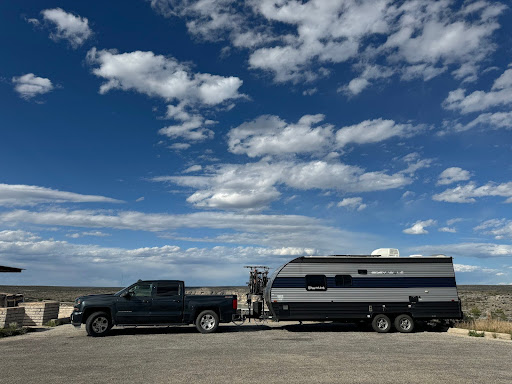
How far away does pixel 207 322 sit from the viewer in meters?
16.1

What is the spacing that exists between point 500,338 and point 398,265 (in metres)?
4.36

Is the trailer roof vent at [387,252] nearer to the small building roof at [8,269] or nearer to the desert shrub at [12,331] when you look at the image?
the desert shrub at [12,331]

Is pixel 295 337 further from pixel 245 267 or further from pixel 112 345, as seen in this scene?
pixel 112 345

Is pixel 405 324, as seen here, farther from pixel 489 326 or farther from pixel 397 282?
pixel 489 326

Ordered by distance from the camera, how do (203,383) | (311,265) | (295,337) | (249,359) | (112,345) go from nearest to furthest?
(203,383) < (249,359) < (112,345) < (295,337) < (311,265)

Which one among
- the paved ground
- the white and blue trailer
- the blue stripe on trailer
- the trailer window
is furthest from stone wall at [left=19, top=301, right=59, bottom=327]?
the trailer window

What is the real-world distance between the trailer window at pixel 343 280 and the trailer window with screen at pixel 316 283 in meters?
0.50

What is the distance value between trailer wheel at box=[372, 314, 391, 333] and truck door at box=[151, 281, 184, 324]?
779cm

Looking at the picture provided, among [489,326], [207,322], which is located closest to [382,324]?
[489,326]

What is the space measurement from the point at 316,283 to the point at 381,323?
10.3 feet

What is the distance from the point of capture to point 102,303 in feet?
50.1

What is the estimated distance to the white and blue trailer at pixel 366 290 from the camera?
16.7 meters

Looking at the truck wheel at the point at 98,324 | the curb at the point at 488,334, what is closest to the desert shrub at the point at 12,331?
the truck wheel at the point at 98,324

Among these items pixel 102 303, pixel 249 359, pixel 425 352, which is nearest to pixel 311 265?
pixel 425 352
